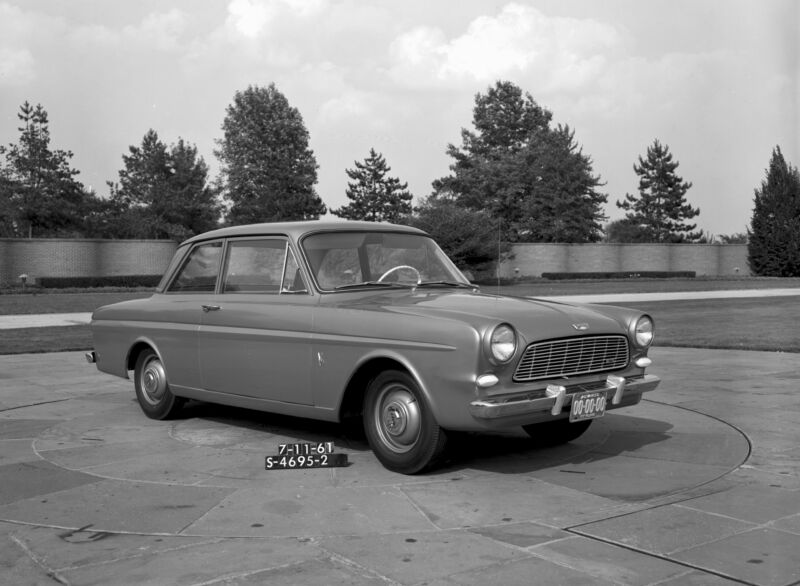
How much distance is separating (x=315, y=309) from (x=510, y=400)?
5.28 ft

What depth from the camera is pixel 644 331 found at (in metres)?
5.93

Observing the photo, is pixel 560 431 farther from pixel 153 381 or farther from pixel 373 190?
pixel 373 190

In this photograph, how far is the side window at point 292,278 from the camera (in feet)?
20.1

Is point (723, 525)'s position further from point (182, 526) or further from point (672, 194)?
point (672, 194)

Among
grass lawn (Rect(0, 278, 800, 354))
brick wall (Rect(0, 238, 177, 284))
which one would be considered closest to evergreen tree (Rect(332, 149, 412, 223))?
brick wall (Rect(0, 238, 177, 284))

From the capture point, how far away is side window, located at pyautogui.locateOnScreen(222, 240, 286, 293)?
636 centimetres

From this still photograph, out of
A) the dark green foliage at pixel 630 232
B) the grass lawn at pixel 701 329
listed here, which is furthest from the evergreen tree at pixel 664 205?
the grass lawn at pixel 701 329

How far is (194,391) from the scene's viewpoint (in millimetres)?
6859

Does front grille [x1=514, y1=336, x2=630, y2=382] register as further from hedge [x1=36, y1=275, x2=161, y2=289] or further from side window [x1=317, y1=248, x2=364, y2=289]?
hedge [x1=36, y1=275, x2=161, y2=289]

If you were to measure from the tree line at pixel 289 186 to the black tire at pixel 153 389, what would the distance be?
146 ft

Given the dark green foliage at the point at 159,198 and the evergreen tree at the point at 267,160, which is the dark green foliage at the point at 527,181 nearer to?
the evergreen tree at the point at 267,160

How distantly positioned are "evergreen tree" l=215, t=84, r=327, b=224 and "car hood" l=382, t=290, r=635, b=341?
58.0 metres

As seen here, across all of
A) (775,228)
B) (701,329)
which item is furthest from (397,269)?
(775,228)

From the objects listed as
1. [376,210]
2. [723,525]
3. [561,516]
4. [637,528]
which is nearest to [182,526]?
[561,516]
